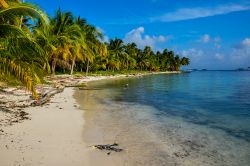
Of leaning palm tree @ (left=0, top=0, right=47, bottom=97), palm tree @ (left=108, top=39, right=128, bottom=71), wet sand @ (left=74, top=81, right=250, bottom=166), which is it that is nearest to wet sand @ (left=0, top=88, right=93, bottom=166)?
wet sand @ (left=74, top=81, right=250, bottom=166)

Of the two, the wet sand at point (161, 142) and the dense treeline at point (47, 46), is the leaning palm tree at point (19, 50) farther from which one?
the wet sand at point (161, 142)

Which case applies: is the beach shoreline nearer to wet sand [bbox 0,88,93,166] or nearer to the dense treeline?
wet sand [bbox 0,88,93,166]

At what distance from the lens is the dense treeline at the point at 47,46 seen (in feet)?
30.5

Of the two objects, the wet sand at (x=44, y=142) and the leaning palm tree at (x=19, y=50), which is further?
the leaning palm tree at (x=19, y=50)

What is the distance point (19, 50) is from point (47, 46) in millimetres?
9536

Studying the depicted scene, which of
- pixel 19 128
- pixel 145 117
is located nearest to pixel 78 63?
pixel 145 117

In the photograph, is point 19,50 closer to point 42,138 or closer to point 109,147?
point 42,138

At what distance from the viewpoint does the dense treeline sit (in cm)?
930

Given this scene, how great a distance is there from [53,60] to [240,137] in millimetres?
33672

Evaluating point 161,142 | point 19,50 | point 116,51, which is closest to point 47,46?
point 19,50

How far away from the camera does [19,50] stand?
942 cm

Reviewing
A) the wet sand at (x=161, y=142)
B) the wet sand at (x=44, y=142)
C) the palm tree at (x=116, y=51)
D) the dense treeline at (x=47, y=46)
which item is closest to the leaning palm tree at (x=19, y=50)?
the dense treeline at (x=47, y=46)

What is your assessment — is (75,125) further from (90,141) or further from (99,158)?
(99,158)

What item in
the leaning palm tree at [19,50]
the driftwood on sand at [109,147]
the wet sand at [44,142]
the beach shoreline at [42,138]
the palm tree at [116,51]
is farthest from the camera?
the palm tree at [116,51]
